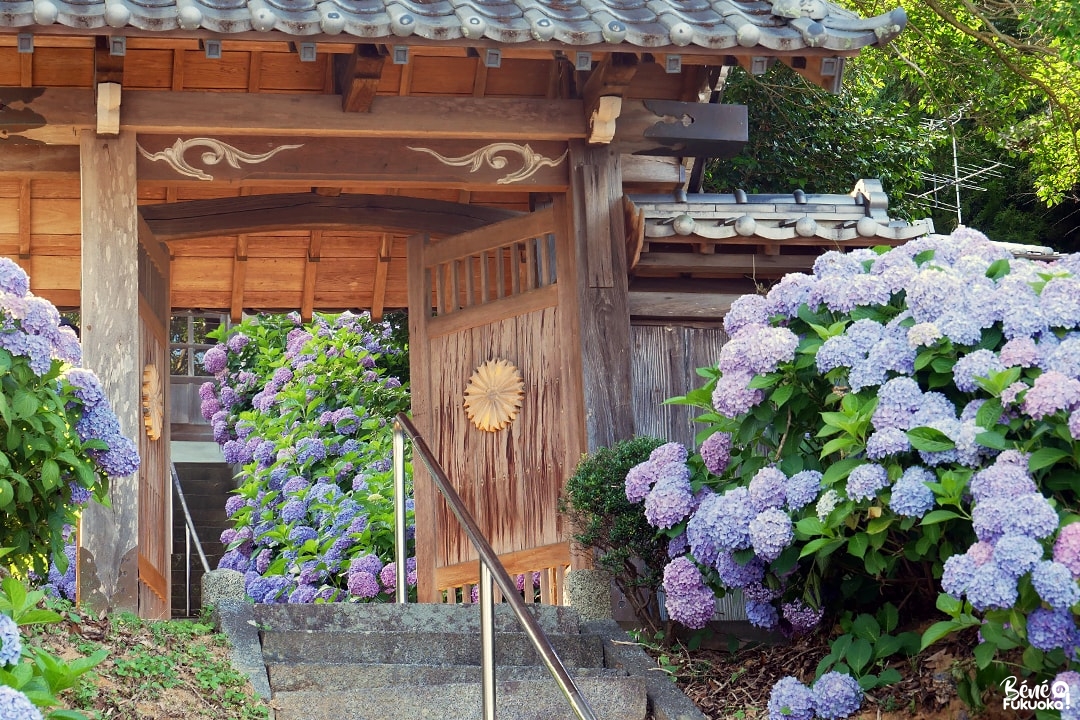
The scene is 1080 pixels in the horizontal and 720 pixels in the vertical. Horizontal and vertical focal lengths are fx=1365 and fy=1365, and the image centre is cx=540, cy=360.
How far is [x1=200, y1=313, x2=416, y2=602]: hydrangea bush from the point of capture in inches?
364

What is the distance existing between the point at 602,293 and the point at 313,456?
14.6ft

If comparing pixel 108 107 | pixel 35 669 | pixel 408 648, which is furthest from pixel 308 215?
pixel 35 669

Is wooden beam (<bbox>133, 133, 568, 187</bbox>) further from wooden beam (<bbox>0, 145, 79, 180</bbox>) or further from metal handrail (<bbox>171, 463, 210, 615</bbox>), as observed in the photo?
metal handrail (<bbox>171, 463, 210, 615</bbox>)

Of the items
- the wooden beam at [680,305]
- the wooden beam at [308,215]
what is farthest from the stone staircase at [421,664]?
the wooden beam at [308,215]

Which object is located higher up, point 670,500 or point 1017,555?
point 670,500

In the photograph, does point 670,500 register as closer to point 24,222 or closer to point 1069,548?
point 1069,548

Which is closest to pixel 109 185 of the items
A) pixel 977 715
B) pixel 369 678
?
pixel 369 678

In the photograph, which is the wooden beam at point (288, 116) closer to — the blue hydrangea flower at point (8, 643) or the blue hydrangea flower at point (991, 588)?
the blue hydrangea flower at point (991, 588)

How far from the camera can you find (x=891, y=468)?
429 centimetres

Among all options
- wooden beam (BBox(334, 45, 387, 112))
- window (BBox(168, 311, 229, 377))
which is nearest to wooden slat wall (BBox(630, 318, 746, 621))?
wooden beam (BBox(334, 45, 387, 112))

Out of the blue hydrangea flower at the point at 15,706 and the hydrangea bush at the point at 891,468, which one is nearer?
the blue hydrangea flower at the point at 15,706

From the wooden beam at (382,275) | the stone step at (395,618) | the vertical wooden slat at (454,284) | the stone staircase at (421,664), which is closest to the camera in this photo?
the stone staircase at (421,664)

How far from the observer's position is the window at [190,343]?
681 inches

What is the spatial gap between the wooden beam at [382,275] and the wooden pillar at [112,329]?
2.47 meters
